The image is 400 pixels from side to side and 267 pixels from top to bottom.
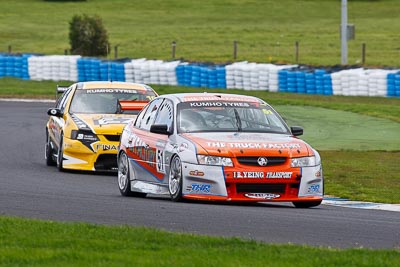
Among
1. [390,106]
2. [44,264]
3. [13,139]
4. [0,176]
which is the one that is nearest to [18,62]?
[390,106]

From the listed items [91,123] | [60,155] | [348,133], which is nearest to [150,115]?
[91,123]

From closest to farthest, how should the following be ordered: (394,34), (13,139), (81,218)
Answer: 1. (81,218)
2. (13,139)
3. (394,34)

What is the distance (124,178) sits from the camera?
15469 millimetres

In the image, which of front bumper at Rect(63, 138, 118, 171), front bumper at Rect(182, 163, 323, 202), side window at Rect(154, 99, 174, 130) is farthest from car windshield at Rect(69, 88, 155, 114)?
front bumper at Rect(182, 163, 323, 202)

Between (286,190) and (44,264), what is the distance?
5.35m

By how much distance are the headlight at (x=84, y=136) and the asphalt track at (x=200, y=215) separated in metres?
1.47

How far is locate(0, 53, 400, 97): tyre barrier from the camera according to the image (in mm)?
37375

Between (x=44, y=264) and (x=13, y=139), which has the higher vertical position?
(x=44, y=264)

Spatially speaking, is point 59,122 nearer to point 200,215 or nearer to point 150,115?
point 150,115

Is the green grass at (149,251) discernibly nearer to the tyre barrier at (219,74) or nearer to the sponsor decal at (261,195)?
the sponsor decal at (261,195)

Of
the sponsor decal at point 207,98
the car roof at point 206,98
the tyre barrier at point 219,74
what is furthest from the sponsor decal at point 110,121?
the tyre barrier at point 219,74

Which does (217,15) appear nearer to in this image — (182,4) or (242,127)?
(182,4)

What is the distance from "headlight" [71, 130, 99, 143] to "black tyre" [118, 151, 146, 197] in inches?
128

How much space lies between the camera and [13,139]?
2502cm
